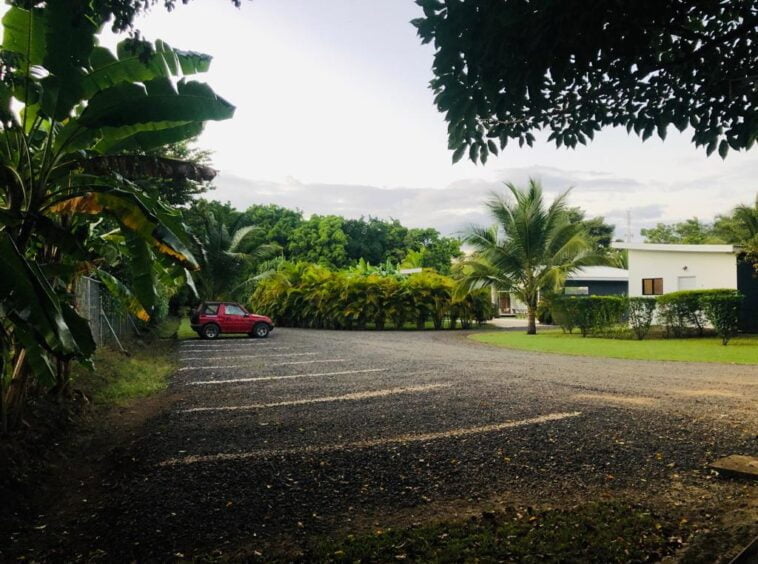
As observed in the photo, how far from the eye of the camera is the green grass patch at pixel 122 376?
8.59m

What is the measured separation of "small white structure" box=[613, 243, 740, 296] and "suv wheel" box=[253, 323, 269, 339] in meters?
15.8

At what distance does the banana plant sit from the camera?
4.22 m

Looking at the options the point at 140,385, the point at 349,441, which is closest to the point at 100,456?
the point at 349,441

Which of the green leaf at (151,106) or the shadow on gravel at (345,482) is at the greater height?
the green leaf at (151,106)

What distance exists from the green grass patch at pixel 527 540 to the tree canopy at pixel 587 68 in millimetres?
3121

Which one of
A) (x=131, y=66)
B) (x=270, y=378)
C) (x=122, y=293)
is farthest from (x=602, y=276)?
(x=131, y=66)

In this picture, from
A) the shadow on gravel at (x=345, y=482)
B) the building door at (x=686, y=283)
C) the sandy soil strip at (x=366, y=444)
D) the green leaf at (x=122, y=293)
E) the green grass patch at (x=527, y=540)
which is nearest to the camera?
the green grass patch at (x=527, y=540)

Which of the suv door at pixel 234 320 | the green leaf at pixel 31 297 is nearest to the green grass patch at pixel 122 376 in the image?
the green leaf at pixel 31 297

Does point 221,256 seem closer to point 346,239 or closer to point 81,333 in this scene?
point 81,333

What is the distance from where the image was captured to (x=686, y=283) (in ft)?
75.9

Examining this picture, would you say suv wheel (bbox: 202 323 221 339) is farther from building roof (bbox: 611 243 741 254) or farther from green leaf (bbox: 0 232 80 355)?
green leaf (bbox: 0 232 80 355)

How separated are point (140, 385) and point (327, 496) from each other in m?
6.74

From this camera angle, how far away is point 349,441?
225 inches

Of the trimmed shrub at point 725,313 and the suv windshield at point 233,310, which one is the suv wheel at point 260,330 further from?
the trimmed shrub at point 725,313
